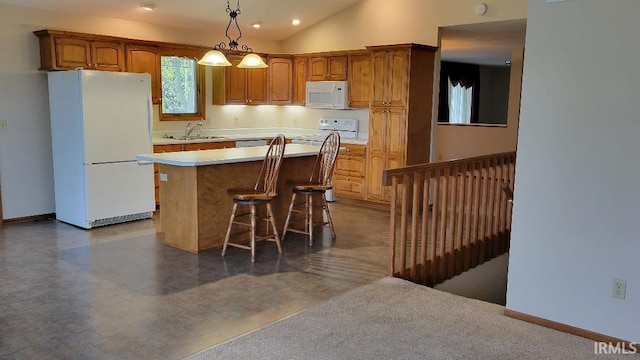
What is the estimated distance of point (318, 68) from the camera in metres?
7.88

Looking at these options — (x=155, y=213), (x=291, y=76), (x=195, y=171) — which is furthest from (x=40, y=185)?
(x=291, y=76)

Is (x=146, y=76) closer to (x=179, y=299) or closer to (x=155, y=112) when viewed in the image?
(x=155, y=112)

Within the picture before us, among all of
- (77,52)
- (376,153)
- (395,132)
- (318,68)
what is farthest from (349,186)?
(77,52)

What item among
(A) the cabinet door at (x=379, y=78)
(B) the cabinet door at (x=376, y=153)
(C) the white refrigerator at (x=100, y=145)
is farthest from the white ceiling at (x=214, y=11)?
(B) the cabinet door at (x=376, y=153)

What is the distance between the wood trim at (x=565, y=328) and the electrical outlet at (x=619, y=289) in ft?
0.84

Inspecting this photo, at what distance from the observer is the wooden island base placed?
4.81 metres

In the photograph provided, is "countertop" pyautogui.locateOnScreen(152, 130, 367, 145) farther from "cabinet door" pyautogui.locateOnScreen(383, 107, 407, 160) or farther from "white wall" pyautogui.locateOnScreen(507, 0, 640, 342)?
"white wall" pyautogui.locateOnScreen(507, 0, 640, 342)

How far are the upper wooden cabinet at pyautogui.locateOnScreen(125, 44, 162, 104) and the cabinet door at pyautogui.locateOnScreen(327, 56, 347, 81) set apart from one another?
241 centimetres

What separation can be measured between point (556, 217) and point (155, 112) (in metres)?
5.43

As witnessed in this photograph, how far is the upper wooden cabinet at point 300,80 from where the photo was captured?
8.11 meters

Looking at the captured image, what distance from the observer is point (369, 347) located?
2.92 metres

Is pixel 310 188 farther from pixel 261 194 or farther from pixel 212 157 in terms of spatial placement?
pixel 212 157

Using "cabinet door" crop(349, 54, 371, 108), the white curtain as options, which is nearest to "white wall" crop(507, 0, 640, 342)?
"cabinet door" crop(349, 54, 371, 108)

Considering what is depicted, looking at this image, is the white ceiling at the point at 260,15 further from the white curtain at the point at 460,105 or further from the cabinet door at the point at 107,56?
the white curtain at the point at 460,105
